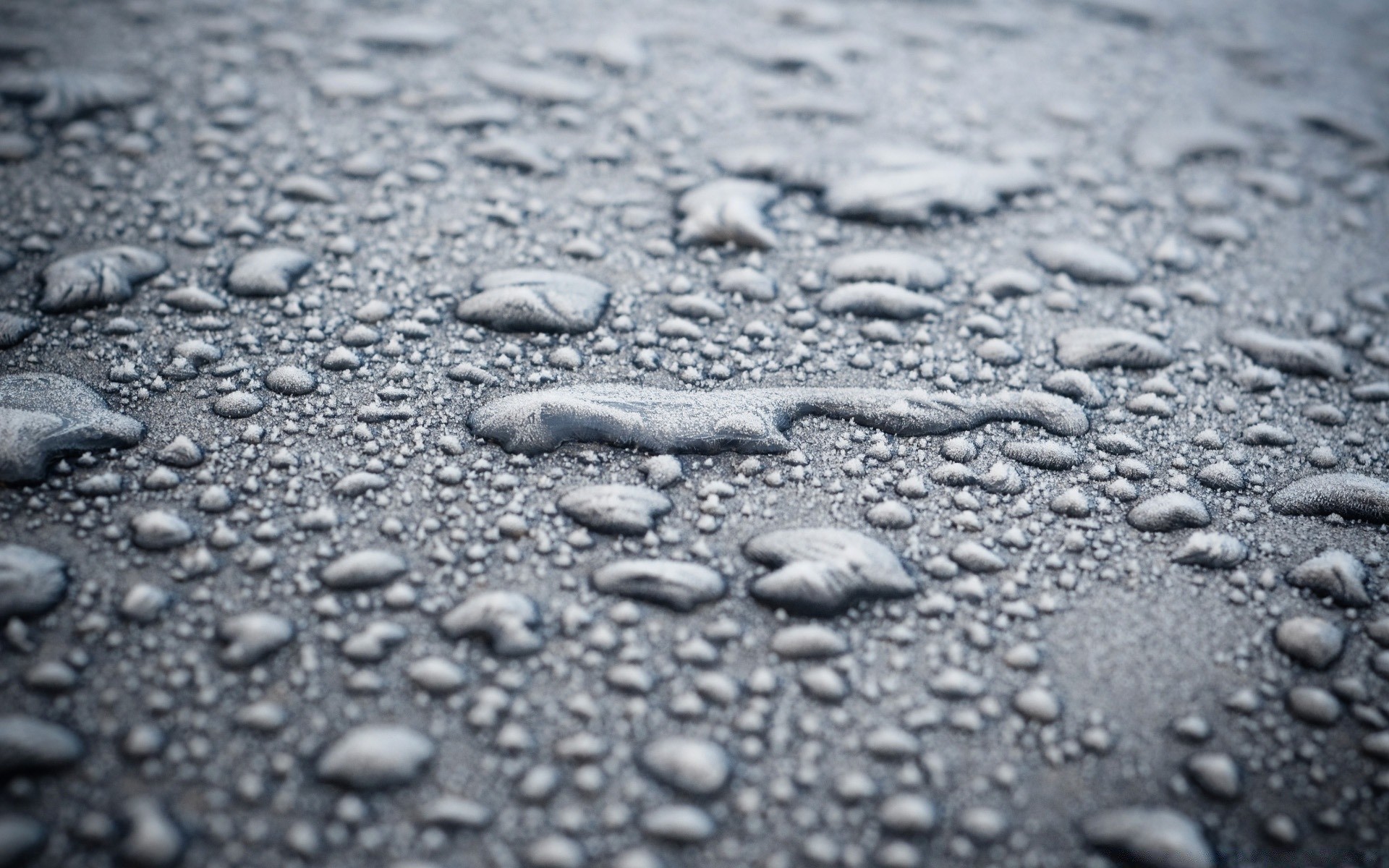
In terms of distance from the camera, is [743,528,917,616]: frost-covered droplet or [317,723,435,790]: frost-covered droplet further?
[743,528,917,616]: frost-covered droplet

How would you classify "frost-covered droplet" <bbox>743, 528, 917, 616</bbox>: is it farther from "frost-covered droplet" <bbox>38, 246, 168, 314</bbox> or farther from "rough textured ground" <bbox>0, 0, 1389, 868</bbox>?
"frost-covered droplet" <bbox>38, 246, 168, 314</bbox>

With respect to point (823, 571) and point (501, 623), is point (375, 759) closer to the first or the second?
point (501, 623)

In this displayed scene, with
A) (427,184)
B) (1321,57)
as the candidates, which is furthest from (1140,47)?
(427,184)

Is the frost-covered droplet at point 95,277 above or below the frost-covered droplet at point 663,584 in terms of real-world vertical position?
above

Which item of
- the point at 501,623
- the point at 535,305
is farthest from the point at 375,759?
the point at 535,305

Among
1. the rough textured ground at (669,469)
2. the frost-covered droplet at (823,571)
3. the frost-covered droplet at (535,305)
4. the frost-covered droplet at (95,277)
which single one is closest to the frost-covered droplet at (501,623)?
the rough textured ground at (669,469)

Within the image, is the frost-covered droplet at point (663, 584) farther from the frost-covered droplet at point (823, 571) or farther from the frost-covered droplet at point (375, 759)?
the frost-covered droplet at point (375, 759)

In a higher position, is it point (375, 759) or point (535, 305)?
point (535, 305)

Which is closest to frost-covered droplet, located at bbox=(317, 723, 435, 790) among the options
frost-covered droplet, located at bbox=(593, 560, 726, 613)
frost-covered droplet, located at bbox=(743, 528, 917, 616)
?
frost-covered droplet, located at bbox=(593, 560, 726, 613)
